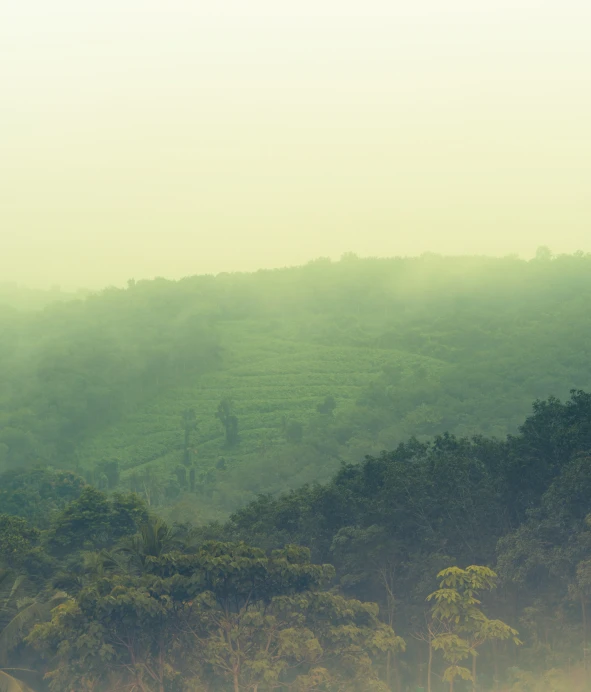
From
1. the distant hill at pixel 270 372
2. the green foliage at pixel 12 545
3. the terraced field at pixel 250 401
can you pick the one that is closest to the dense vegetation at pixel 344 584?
the green foliage at pixel 12 545

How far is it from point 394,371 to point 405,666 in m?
91.0

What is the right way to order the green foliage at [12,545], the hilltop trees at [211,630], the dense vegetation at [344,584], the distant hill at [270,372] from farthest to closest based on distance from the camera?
1. the distant hill at [270,372]
2. the green foliage at [12,545]
3. the dense vegetation at [344,584]
4. the hilltop trees at [211,630]

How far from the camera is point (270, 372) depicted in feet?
500

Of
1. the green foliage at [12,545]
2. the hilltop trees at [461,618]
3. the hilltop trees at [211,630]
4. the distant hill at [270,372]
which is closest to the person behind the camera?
the hilltop trees at [211,630]

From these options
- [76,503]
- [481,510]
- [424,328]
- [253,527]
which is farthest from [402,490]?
[424,328]

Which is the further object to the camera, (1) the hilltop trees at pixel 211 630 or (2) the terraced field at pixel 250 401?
(2) the terraced field at pixel 250 401

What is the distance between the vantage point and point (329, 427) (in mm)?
113875

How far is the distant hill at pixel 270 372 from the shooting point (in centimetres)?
10706

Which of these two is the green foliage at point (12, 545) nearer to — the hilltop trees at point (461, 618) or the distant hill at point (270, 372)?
the hilltop trees at point (461, 618)

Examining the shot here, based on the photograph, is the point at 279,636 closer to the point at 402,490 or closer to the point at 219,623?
the point at 219,623

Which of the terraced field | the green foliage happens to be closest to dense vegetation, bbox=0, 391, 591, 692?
the green foliage

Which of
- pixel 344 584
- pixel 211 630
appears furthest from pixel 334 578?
pixel 211 630

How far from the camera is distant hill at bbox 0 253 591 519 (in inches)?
4215

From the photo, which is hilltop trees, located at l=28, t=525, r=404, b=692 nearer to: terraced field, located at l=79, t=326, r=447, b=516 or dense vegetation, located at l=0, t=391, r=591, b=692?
dense vegetation, located at l=0, t=391, r=591, b=692
